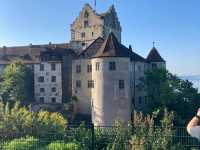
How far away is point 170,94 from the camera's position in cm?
5247

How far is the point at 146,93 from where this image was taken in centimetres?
5616

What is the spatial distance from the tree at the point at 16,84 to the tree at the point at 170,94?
14049mm

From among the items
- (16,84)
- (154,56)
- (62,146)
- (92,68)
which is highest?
(154,56)

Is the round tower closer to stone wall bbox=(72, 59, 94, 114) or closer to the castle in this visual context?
the castle

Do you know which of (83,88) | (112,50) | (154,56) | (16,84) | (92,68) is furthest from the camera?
(154,56)

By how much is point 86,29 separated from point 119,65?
2131cm

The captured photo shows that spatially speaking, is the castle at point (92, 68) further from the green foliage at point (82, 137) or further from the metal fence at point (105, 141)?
the metal fence at point (105, 141)

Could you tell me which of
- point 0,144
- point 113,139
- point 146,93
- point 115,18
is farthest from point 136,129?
point 115,18

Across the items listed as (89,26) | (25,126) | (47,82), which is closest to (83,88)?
(47,82)

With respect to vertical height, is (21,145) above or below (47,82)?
below

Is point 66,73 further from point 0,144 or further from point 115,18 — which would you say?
point 0,144

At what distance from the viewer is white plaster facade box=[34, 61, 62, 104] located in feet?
200

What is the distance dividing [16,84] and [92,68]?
11304 mm

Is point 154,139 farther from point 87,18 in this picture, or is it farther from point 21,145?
point 87,18
